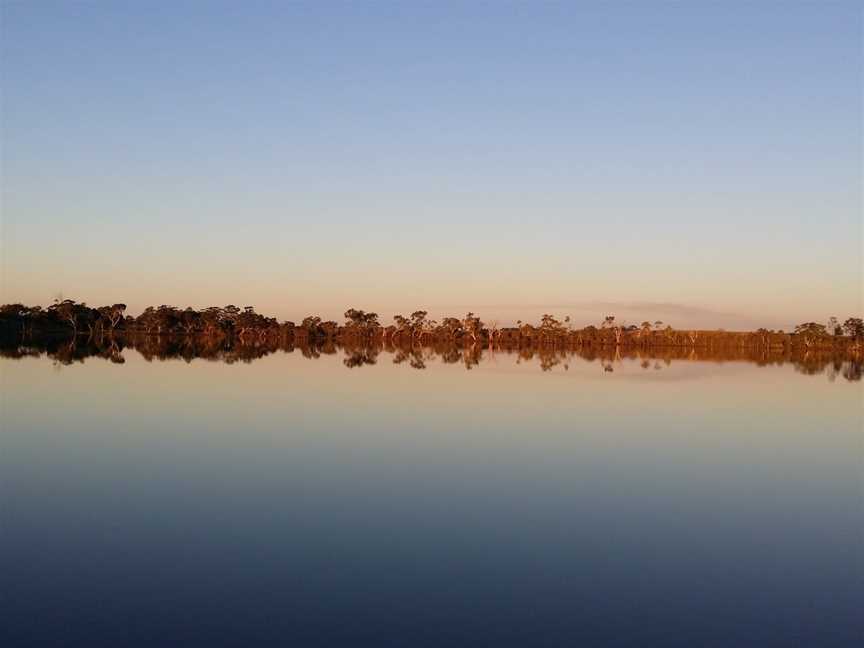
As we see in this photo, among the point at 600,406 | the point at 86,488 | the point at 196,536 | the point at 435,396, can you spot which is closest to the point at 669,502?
the point at 196,536

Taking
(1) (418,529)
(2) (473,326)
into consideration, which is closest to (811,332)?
(2) (473,326)

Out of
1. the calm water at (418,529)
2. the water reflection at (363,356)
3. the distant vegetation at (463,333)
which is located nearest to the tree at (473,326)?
the distant vegetation at (463,333)

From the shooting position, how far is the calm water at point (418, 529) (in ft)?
19.4

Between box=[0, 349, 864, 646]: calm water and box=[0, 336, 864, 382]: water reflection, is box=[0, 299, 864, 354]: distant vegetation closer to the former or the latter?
box=[0, 336, 864, 382]: water reflection

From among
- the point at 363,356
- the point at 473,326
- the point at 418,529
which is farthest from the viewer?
the point at 473,326

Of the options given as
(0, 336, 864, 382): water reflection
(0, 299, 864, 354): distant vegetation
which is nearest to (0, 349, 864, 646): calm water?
(0, 336, 864, 382): water reflection

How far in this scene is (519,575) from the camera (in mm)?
7078

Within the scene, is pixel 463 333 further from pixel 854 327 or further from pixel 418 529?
pixel 418 529

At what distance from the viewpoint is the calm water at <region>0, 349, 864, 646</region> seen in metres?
5.93

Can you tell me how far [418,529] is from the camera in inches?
336

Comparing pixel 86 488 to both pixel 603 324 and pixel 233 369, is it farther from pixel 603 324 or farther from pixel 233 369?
pixel 603 324

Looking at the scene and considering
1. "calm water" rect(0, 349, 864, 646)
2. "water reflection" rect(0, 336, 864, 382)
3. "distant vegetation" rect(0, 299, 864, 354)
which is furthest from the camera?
"distant vegetation" rect(0, 299, 864, 354)

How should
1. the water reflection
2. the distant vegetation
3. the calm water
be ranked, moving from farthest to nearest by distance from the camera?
the distant vegetation → the water reflection → the calm water

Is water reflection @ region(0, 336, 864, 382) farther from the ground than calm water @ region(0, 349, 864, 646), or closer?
farther from the ground
